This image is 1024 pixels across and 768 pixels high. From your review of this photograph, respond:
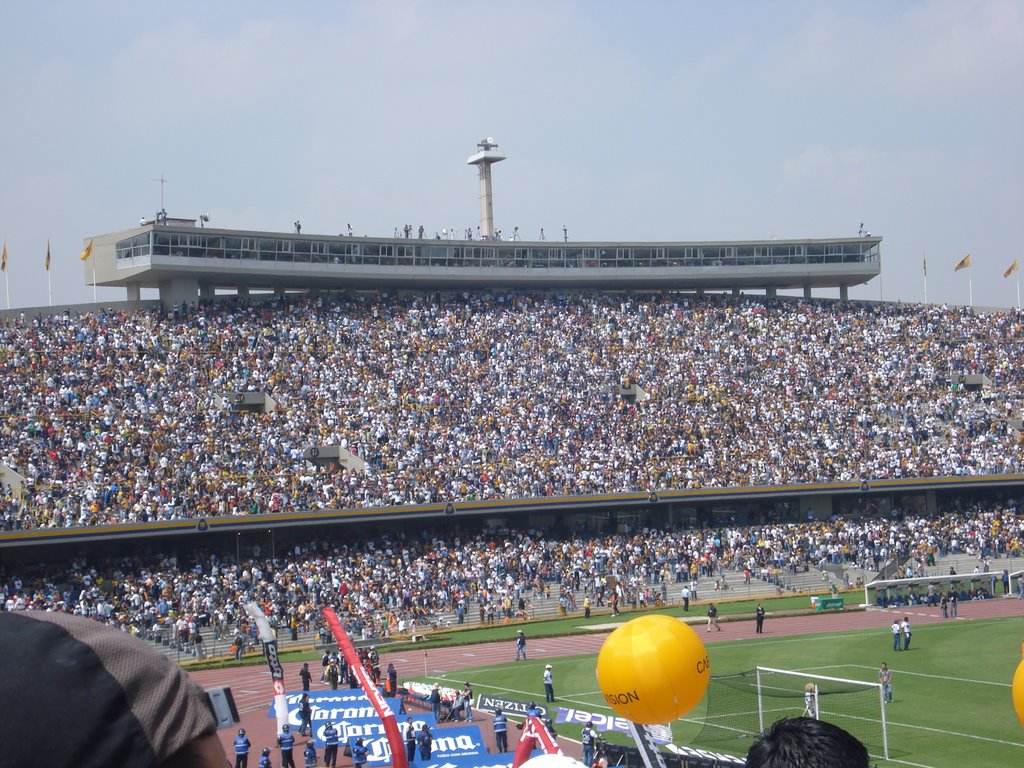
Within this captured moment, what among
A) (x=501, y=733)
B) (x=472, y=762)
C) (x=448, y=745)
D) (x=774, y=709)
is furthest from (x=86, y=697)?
(x=774, y=709)

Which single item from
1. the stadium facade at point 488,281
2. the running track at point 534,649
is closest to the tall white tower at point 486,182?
the stadium facade at point 488,281

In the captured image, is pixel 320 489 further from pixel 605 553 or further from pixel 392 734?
pixel 392 734

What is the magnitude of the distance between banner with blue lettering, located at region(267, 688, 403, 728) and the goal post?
8505 mm

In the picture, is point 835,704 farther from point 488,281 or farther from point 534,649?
point 488,281

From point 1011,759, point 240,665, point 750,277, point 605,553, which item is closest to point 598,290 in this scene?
point 750,277

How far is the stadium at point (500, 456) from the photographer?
41031 millimetres

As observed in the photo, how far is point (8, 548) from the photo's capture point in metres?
41.7

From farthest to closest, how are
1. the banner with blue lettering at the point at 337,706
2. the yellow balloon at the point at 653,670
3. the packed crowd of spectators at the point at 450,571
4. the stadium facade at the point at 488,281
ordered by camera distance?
1. the stadium facade at the point at 488,281
2. the packed crowd of spectators at the point at 450,571
3. the banner with blue lettering at the point at 337,706
4. the yellow balloon at the point at 653,670

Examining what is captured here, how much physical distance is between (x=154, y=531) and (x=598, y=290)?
34.5 meters

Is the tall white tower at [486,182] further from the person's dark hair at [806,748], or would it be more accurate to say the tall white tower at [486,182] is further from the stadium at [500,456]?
the person's dark hair at [806,748]

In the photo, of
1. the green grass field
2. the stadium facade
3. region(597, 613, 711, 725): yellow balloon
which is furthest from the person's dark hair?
the stadium facade

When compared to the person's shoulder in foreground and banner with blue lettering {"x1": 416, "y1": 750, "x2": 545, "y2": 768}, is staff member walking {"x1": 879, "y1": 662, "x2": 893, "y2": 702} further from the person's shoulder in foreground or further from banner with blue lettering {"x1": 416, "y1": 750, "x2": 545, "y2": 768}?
the person's shoulder in foreground

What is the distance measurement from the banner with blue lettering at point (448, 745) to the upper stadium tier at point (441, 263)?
3777cm

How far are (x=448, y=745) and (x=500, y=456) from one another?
91.9 feet
